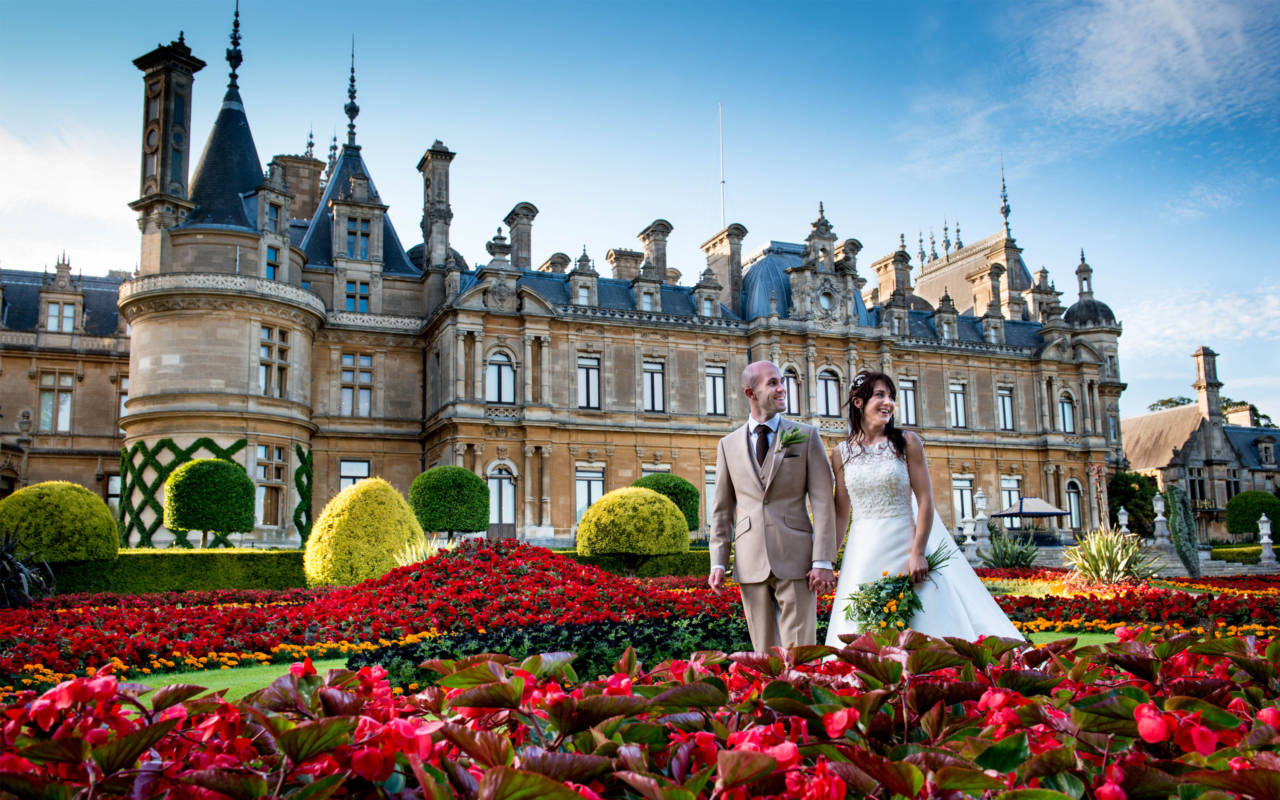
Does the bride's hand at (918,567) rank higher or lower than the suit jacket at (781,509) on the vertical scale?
lower

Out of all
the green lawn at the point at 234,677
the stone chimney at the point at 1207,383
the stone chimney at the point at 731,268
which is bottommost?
the green lawn at the point at 234,677

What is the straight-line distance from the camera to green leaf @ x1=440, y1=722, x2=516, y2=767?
1837mm

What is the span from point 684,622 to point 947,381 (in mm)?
30619

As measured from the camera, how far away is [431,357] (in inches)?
1229

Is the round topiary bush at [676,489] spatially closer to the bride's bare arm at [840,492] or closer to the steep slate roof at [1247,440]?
the bride's bare arm at [840,492]

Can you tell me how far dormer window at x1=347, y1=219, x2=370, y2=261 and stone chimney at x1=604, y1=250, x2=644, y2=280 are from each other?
935 centimetres

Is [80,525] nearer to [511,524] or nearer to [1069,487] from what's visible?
[511,524]

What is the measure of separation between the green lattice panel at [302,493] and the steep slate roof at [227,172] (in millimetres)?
6818

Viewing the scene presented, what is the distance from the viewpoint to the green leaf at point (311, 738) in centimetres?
188

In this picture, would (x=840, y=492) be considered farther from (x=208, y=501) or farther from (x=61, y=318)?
(x=61, y=318)

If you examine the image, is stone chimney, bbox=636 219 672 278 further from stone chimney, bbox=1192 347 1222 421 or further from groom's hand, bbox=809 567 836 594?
stone chimney, bbox=1192 347 1222 421

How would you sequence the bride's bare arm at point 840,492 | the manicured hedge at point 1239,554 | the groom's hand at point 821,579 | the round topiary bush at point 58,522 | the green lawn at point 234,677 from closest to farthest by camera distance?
the groom's hand at point 821,579 → the bride's bare arm at point 840,492 → the green lawn at point 234,677 → the round topiary bush at point 58,522 → the manicured hedge at point 1239,554

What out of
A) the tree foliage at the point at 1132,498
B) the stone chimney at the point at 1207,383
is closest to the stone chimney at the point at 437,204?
the tree foliage at the point at 1132,498

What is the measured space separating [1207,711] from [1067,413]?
39710 millimetres
